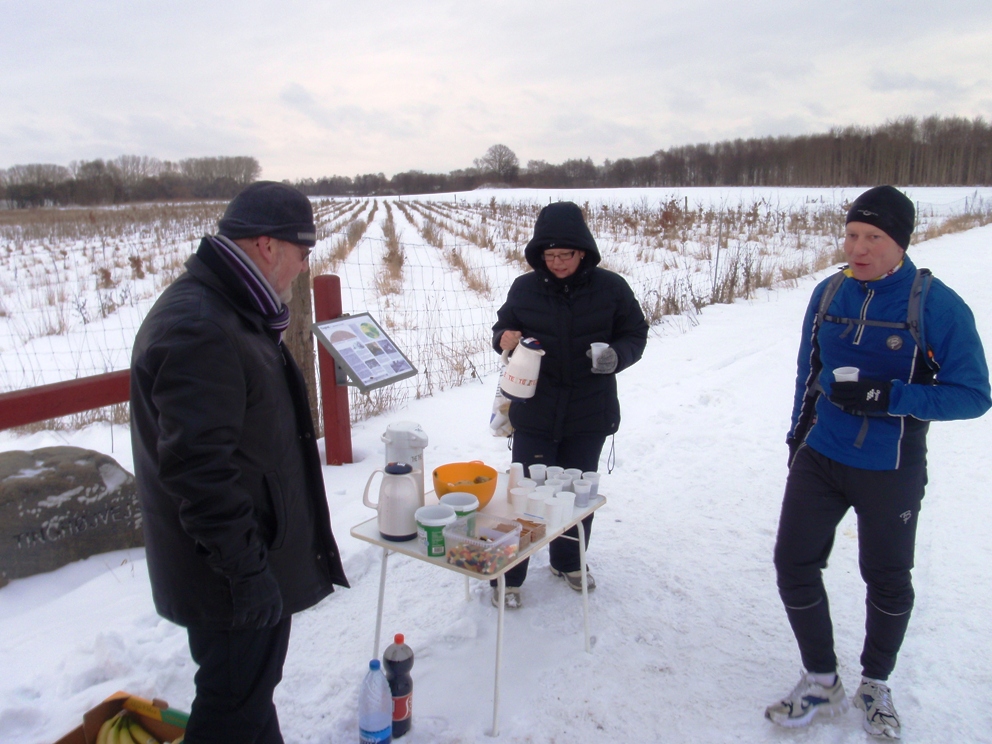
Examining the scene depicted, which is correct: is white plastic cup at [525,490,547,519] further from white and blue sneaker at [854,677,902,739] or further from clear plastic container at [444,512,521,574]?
white and blue sneaker at [854,677,902,739]

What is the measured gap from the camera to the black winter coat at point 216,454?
1.48 meters

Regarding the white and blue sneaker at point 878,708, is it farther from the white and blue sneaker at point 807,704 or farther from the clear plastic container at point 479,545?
the clear plastic container at point 479,545

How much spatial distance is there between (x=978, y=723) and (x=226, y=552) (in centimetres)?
260

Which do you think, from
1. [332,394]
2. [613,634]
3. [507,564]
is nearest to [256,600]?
[507,564]

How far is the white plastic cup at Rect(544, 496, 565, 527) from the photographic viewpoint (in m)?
2.50

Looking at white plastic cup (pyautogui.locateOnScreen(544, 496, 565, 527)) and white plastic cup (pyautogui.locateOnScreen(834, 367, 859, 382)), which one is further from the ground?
white plastic cup (pyautogui.locateOnScreen(834, 367, 859, 382))

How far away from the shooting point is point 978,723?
91.0 inches

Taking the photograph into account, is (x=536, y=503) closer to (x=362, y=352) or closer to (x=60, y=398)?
(x=362, y=352)

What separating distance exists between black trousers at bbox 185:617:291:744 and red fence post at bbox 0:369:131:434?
1226 millimetres

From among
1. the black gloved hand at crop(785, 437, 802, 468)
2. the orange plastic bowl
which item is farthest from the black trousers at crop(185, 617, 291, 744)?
the black gloved hand at crop(785, 437, 802, 468)

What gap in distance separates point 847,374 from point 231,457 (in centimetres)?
186

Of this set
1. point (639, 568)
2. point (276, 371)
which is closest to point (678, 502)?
point (639, 568)

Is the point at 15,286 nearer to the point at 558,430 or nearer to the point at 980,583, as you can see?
the point at 558,430

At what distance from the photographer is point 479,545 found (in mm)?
2205
